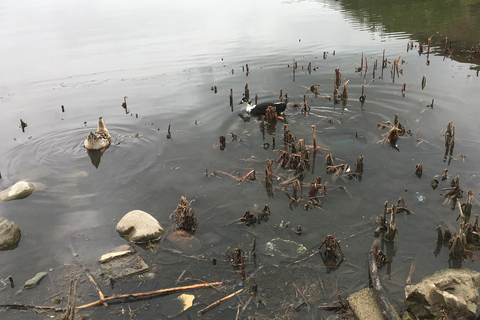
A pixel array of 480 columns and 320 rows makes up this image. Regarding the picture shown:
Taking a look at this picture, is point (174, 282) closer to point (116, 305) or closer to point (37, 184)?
point (116, 305)

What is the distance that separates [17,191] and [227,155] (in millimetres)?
5637

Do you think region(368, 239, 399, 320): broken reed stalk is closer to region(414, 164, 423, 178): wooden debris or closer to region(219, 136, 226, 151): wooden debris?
region(414, 164, 423, 178): wooden debris

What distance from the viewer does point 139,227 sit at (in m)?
7.64

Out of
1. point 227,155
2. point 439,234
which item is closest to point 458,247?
point 439,234

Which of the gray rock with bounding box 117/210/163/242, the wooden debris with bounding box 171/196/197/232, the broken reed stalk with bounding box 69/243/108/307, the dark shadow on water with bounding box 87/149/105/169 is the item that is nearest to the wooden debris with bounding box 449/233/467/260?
the wooden debris with bounding box 171/196/197/232

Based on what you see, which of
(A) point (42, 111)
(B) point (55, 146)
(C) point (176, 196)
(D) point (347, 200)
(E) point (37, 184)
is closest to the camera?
(D) point (347, 200)

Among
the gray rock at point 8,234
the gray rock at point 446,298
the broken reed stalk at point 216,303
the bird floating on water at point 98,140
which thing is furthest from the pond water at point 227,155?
the gray rock at point 446,298

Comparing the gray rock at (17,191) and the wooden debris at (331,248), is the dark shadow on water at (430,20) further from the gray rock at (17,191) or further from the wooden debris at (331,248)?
the gray rock at (17,191)

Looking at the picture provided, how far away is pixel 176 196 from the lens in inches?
358

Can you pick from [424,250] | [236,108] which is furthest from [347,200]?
[236,108]

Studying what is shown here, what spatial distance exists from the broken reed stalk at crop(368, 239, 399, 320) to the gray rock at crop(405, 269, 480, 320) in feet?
1.19

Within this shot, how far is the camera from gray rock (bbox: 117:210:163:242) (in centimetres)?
755

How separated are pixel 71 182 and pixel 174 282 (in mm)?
5172

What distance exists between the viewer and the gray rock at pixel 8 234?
7.67m
